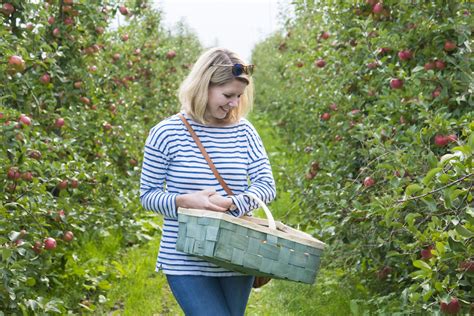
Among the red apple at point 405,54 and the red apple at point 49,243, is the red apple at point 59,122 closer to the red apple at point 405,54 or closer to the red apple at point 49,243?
the red apple at point 49,243

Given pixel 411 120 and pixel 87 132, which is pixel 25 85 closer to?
pixel 87 132

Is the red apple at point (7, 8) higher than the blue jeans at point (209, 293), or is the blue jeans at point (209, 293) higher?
the red apple at point (7, 8)

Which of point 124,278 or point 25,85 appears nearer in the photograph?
point 25,85

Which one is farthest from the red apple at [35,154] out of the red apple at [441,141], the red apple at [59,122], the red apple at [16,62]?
the red apple at [441,141]

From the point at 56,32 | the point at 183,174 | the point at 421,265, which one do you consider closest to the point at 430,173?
the point at 421,265

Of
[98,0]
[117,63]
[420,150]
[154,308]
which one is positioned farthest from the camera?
[117,63]

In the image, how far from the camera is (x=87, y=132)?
4.83 metres

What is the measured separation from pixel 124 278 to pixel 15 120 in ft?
6.25

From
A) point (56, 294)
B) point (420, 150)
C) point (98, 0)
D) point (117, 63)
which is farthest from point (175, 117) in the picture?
point (117, 63)

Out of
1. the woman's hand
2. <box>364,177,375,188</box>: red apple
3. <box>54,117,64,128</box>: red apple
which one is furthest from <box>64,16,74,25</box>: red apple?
the woman's hand

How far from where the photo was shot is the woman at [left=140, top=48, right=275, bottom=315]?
255 cm

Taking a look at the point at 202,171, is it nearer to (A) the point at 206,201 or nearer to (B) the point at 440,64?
(A) the point at 206,201

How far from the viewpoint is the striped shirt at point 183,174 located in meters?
2.56

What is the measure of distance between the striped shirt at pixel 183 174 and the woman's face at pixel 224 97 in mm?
75
